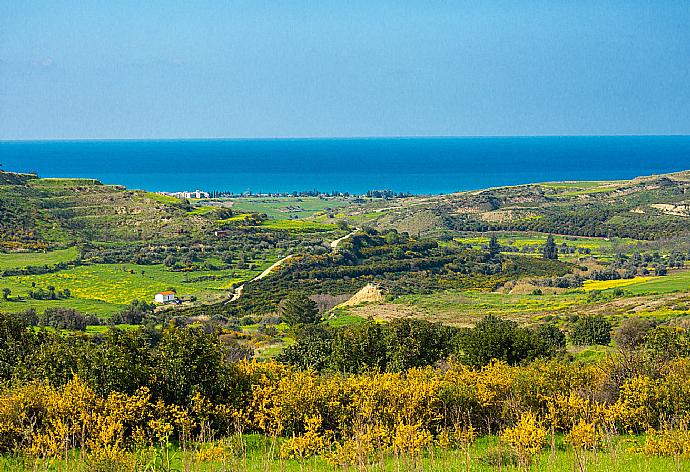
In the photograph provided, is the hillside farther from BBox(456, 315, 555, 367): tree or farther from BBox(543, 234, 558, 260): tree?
BBox(456, 315, 555, 367): tree

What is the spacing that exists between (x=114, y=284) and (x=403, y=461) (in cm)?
6132

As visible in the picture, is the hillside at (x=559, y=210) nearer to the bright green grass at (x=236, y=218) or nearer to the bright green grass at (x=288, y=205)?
the bright green grass at (x=288, y=205)

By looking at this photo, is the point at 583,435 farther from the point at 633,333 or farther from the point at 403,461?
the point at 633,333

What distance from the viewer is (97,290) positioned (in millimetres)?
70062

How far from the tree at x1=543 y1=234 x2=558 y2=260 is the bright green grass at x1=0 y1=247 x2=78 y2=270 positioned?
54.7m

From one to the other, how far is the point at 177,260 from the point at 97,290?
46.8 feet

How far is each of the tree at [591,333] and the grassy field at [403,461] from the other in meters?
19.8

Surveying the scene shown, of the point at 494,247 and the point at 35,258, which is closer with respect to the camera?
the point at 35,258

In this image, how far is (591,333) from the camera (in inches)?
1487

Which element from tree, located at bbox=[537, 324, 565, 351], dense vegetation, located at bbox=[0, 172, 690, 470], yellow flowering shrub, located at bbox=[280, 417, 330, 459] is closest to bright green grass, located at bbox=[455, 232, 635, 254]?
dense vegetation, located at bbox=[0, 172, 690, 470]

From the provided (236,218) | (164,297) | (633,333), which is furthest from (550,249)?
(633,333)

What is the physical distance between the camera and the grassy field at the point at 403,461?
50.8 feet

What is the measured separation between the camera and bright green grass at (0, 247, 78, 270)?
3088 inches

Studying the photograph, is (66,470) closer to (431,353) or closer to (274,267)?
(431,353)
